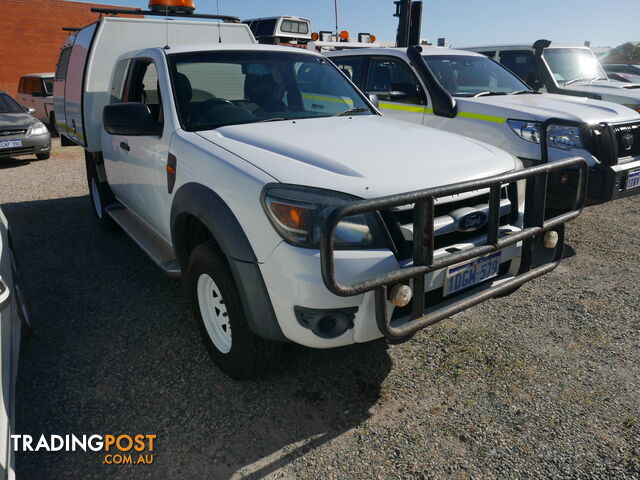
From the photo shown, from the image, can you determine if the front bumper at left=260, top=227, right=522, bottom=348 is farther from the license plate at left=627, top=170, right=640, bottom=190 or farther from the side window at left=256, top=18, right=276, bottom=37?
the side window at left=256, top=18, right=276, bottom=37

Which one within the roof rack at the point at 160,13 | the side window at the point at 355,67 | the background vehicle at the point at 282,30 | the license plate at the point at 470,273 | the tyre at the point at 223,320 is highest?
the background vehicle at the point at 282,30

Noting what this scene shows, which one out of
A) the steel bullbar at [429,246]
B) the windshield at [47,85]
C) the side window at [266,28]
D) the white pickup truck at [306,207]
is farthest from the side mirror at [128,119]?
the windshield at [47,85]

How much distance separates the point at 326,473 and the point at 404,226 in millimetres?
1123

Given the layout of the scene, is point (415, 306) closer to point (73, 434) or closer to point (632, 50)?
point (73, 434)

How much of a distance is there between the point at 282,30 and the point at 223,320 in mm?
10674

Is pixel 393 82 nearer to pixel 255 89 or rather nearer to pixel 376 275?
pixel 255 89

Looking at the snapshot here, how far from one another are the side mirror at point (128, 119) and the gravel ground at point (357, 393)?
1283mm

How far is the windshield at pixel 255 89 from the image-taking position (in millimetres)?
3156

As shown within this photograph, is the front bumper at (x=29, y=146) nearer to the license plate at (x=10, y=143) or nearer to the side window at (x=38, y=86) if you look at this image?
the license plate at (x=10, y=143)

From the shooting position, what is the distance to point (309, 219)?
2.09 meters

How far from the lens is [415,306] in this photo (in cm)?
218

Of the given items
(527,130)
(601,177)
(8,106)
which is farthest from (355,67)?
(8,106)

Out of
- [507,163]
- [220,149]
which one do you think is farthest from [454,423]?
[220,149]

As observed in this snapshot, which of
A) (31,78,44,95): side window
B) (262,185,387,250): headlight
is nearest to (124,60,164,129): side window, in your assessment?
(262,185,387,250): headlight
